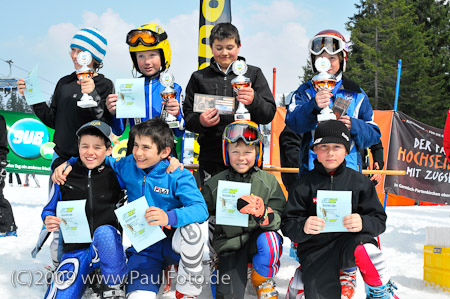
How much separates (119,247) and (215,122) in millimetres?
1250

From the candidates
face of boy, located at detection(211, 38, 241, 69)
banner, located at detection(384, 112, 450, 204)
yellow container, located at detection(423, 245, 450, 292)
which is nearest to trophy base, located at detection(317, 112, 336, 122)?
face of boy, located at detection(211, 38, 241, 69)

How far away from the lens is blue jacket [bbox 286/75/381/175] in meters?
3.09

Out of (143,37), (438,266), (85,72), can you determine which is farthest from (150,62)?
(438,266)

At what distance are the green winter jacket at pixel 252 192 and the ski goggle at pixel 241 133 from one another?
0.87ft

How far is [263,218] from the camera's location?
2.89 m

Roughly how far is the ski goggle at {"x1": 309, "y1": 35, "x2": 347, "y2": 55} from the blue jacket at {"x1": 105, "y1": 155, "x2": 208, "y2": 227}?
59.4 inches

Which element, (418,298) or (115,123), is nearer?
(418,298)

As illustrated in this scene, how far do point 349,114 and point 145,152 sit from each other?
5.56 ft

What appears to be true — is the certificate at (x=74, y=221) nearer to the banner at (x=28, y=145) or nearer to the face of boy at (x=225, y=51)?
the face of boy at (x=225, y=51)

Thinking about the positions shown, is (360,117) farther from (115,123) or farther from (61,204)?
(61,204)

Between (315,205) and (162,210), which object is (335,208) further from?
(162,210)

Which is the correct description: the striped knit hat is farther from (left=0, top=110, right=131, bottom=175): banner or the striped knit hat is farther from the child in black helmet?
(left=0, top=110, right=131, bottom=175): banner

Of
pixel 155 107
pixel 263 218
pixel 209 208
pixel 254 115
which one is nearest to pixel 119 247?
pixel 209 208

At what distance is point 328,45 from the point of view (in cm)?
324
